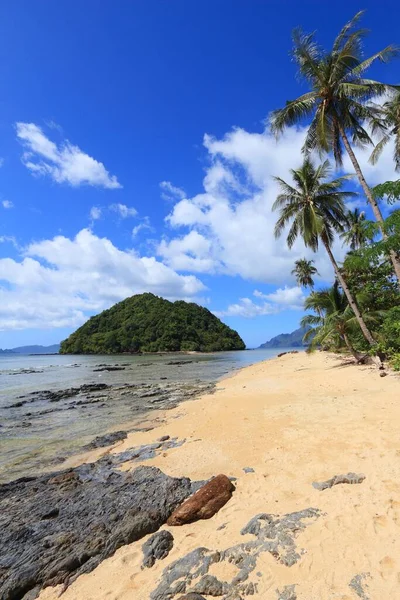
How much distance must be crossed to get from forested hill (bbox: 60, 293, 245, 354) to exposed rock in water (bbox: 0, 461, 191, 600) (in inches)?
3792

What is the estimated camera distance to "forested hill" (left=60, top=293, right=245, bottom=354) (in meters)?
104

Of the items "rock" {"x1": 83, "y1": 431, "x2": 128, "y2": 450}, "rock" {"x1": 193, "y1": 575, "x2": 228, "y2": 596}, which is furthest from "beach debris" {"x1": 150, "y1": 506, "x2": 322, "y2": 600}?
"rock" {"x1": 83, "y1": 431, "x2": 128, "y2": 450}

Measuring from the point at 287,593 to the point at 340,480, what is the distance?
92.8 inches

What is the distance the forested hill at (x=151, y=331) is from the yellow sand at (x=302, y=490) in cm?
9407

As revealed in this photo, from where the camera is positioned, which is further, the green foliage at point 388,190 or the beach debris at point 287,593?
the green foliage at point 388,190

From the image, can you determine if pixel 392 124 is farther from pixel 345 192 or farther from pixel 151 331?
pixel 151 331

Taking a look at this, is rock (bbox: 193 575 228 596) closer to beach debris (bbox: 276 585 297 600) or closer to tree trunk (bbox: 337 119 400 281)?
beach debris (bbox: 276 585 297 600)

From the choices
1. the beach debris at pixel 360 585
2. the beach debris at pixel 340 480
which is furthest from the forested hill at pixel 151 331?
the beach debris at pixel 360 585

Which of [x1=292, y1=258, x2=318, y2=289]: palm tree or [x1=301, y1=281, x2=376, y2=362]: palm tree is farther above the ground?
[x1=292, y1=258, x2=318, y2=289]: palm tree

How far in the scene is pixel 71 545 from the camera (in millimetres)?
4180

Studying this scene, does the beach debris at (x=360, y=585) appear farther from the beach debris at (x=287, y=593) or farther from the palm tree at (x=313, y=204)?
the palm tree at (x=313, y=204)

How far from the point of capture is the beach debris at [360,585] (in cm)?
284

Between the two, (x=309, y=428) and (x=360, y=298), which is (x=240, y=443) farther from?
(x=360, y=298)

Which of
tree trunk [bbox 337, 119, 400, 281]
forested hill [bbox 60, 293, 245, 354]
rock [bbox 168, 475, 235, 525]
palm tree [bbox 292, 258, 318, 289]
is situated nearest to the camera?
rock [bbox 168, 475, 235, 525]
